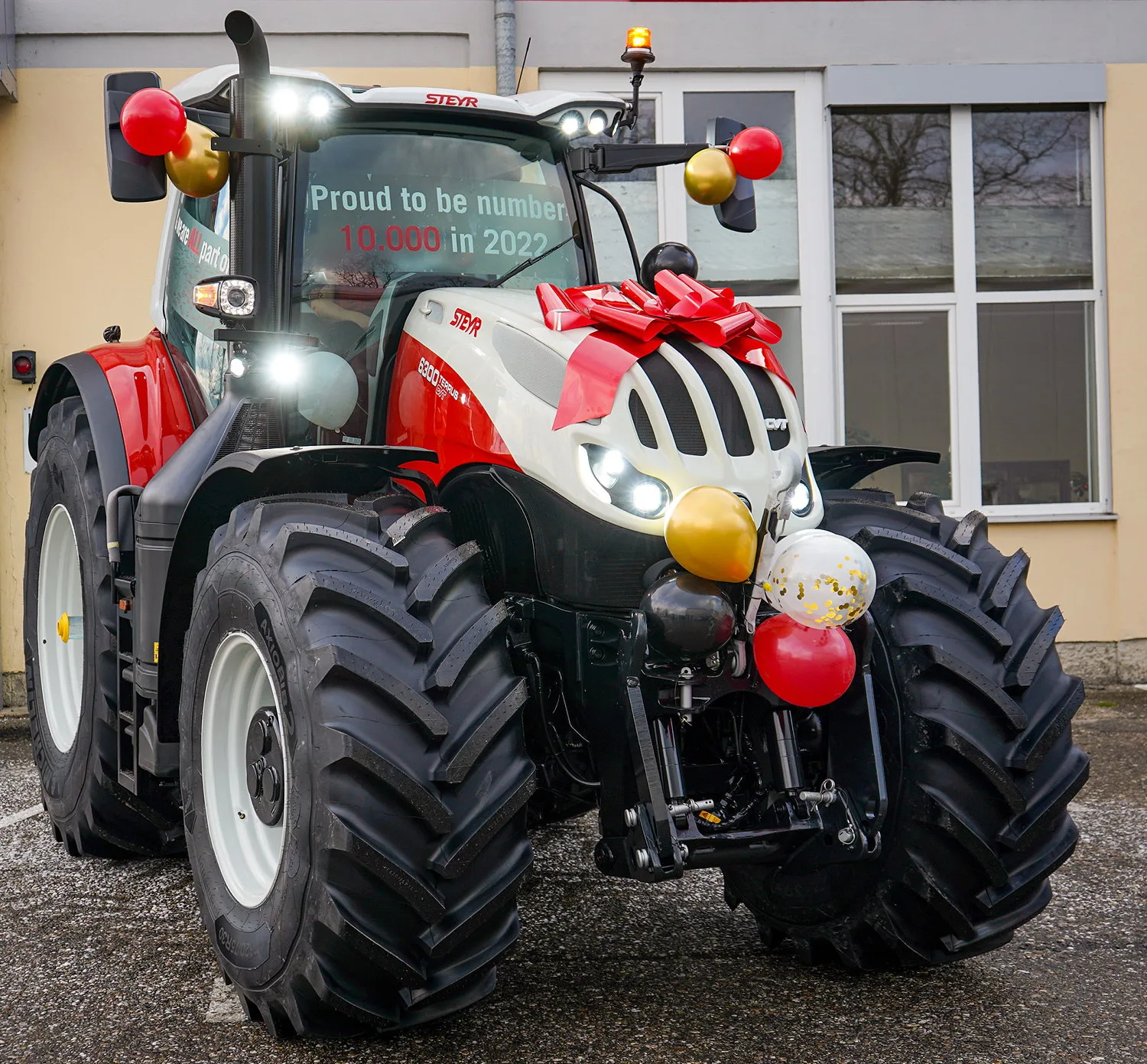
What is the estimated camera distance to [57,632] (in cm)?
500

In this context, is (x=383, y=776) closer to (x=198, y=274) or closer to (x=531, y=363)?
(x=531, y=363)

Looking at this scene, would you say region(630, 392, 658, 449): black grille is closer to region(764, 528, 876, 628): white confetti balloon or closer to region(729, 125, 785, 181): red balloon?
region(764, 528, 876, 628): white confetti balloon

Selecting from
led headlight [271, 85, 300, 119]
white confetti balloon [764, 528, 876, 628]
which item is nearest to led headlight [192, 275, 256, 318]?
led headlight [271, 85, 300, 119]

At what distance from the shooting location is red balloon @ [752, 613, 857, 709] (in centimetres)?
271

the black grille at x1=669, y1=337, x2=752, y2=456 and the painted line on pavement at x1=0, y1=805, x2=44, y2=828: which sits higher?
the black grille at x1=669, y1=337, x2=752, y2=456

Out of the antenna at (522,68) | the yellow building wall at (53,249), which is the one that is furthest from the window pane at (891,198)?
the yellow building wall at (53,249)

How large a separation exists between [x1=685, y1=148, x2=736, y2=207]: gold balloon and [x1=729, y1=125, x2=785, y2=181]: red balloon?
1.3 inches

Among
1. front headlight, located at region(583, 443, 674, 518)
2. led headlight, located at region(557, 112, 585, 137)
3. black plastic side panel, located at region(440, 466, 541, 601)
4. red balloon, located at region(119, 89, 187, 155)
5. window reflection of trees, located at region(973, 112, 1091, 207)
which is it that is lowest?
black plastic side panel, located at region(440, 466, 541, 601)

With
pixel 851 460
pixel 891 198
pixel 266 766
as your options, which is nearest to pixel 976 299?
pixel 891 198

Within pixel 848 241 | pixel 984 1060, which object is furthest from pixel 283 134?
pixel 848 241

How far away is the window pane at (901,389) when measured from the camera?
27.7ft

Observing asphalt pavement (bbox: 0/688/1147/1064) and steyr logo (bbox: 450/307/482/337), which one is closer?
asphalt pavement (bbox: 0/688/1147/1064)

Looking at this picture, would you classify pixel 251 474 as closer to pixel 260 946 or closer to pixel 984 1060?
pixel 260 946

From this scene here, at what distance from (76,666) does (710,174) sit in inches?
116
